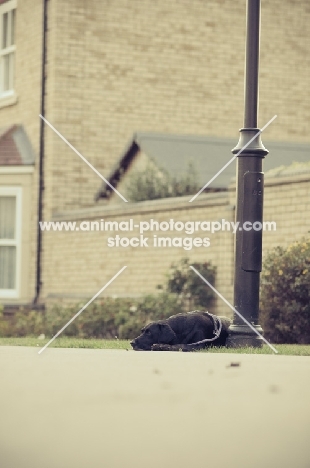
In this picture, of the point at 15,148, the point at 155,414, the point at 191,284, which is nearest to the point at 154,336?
the point at 155,414

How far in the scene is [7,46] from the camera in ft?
74.8

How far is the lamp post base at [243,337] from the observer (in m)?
11.2

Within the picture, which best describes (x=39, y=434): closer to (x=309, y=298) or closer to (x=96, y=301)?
(x=309, y=298)

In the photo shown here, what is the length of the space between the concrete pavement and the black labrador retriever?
146 cm

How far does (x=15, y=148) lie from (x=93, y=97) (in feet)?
5.70

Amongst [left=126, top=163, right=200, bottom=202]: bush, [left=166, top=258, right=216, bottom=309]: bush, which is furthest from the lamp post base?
[left=126, top=163, right=200, bottom=202]: bush

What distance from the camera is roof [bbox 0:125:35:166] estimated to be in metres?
21.1

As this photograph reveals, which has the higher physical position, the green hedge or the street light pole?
the street light pole

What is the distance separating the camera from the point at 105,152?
21.2 meters

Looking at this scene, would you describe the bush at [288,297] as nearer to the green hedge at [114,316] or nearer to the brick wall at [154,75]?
the green hedge at [114,316]

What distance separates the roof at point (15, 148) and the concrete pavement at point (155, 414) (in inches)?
475

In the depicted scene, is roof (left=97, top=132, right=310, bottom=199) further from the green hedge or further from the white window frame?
the green hedge

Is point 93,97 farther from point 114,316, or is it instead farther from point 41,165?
point 114,316

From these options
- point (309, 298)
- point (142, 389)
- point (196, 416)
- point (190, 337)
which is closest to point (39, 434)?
point (196, 416)
